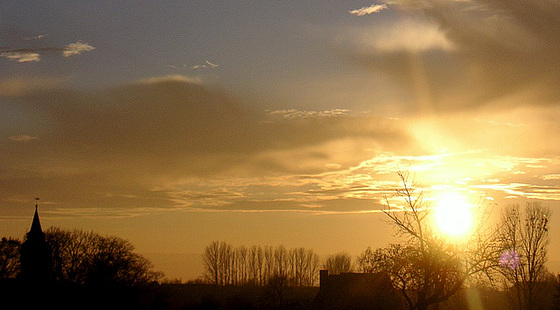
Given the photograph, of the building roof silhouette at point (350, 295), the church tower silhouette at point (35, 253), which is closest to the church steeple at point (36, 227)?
the church tower silhouette at point (35, 253)

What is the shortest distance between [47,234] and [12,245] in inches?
194

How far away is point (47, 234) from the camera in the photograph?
3472 inches

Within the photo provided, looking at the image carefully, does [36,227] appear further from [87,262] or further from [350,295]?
[350,295]

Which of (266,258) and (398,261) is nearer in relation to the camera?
(398,261)

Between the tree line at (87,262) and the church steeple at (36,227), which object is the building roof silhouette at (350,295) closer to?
the tree line at (87,262)

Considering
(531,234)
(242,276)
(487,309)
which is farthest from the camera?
(242,276)

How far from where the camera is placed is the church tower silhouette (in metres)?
79.3

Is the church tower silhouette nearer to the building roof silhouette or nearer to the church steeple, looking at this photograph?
the church steeple

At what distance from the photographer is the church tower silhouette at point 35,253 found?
79338mm

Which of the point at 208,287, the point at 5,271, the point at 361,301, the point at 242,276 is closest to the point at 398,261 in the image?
the point at 361,301

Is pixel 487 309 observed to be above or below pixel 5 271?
below

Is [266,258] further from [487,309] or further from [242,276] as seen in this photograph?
[487,309]

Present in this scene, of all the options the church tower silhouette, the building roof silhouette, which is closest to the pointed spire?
the church tower silhouette

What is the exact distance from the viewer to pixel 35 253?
281 ft
